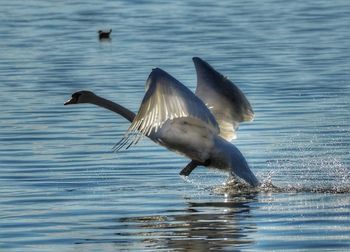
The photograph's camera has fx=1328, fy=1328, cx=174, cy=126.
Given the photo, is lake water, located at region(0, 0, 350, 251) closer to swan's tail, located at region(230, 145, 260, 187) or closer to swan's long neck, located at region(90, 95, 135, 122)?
swan's tail, located at region(230, 145, 260, 187)

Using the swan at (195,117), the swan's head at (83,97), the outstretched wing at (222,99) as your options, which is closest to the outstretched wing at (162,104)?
the swan at (195,117)

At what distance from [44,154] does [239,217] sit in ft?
15.3

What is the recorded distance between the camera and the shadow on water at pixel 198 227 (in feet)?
34.5

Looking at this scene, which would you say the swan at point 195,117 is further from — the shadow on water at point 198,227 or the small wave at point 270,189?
the shadow on water at point 198,227

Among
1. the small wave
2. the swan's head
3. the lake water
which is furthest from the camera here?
the swan's head

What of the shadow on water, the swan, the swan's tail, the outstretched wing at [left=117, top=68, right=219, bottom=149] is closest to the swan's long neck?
the swan

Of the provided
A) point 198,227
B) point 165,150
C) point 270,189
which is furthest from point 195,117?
point 165,150


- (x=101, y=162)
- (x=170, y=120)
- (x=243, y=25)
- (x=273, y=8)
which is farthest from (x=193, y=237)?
(x=273, y=8)

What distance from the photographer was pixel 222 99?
47.4 feet

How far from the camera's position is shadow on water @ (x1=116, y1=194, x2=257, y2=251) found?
10.5 m

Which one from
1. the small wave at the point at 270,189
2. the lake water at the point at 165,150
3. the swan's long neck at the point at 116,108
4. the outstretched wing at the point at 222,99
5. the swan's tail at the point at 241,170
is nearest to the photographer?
the lake water at the point at 165,150

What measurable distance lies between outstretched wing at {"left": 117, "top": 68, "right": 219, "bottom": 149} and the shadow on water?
0.90 metres

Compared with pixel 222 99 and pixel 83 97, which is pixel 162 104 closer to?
pixel 222 99

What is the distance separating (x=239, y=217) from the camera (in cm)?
1170
